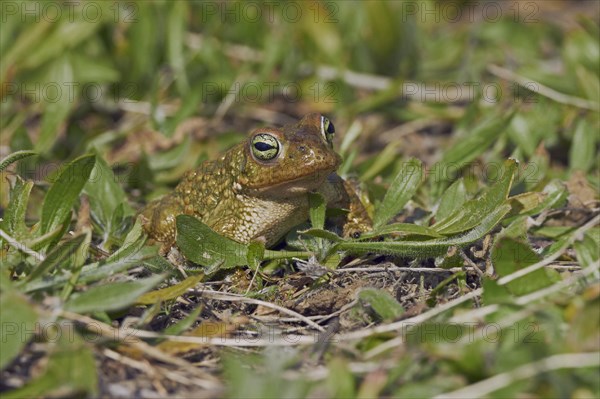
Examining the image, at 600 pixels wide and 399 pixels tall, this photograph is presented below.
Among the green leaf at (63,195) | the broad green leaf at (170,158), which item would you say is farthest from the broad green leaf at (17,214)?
the broad green leaf at (170,158)

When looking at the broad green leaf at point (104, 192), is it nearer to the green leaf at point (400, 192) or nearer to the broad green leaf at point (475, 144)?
the green leaf at point (400, 192)

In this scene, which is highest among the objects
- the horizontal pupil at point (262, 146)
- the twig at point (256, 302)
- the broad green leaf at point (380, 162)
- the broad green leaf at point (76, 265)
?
the horizontal pupil at point (262, 146)

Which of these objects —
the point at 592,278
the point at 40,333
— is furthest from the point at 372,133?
the point at 40,333

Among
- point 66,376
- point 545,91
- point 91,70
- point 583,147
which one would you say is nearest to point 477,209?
point 583,147

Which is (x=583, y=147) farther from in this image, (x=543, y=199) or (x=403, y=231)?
(x=403, y=231)

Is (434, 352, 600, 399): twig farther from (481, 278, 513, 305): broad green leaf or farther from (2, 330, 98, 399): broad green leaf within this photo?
(2, 330, 98, 399): broad green leaf

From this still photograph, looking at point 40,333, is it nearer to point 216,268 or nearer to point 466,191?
point 216,268

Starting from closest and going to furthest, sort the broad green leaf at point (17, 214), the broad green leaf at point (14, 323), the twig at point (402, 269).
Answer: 1. the broad green leaf at point (14, 323)
2. the broad green leaf at point (17, 214)
3. the twig at point (402, 269)
